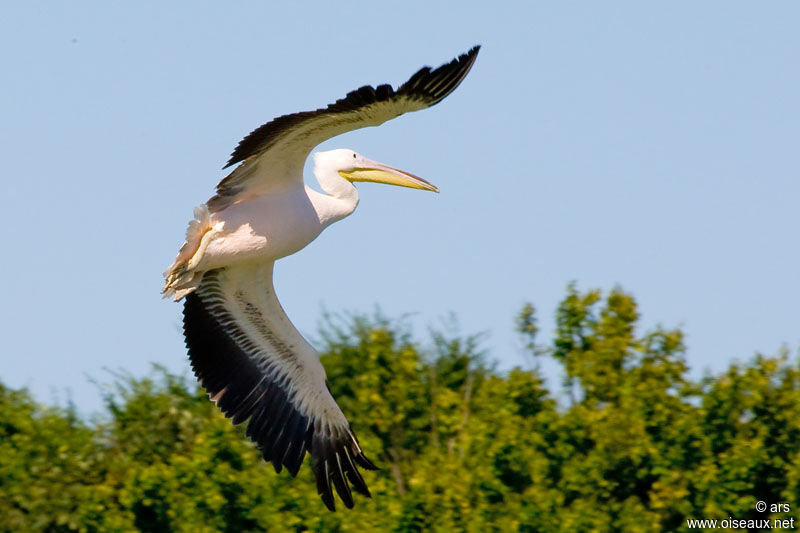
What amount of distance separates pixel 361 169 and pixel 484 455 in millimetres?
4318

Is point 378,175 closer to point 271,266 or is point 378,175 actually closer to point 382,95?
point 271,266

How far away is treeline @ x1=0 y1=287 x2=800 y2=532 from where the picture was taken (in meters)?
16.5

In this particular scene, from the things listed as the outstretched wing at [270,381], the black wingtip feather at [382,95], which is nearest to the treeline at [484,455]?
the outstretched wing at [270,381]

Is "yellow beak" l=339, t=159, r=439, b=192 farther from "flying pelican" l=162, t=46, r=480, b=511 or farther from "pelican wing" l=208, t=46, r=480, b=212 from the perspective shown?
"pelican wing" l=208, t=46, r=480, b=212

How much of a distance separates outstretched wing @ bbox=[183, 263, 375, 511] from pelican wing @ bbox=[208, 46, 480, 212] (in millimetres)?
1322

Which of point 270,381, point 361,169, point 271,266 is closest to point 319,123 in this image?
point 361,169

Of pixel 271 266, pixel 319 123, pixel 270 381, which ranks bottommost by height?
pixel 270 381

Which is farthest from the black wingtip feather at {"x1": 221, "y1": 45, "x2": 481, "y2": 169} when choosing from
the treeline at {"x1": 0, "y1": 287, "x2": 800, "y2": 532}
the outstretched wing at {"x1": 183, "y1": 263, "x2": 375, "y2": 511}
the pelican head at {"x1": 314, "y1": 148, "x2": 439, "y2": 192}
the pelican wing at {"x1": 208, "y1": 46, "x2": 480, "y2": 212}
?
the treeline at {"x1": 0, "y1": 287, "x2": 800, "y2": 532}

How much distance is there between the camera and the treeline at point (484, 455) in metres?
16.5

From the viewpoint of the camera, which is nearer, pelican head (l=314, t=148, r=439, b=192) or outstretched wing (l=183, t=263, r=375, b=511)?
pelican head (l=314, t=148, r=439, b=192)

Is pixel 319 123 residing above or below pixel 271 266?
above

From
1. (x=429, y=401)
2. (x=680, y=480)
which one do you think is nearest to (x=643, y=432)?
(x=680, y=480)

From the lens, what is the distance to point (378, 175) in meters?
13.8

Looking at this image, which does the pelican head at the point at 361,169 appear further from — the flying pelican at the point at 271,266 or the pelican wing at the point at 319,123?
the pelican wing at the point at 319,123
